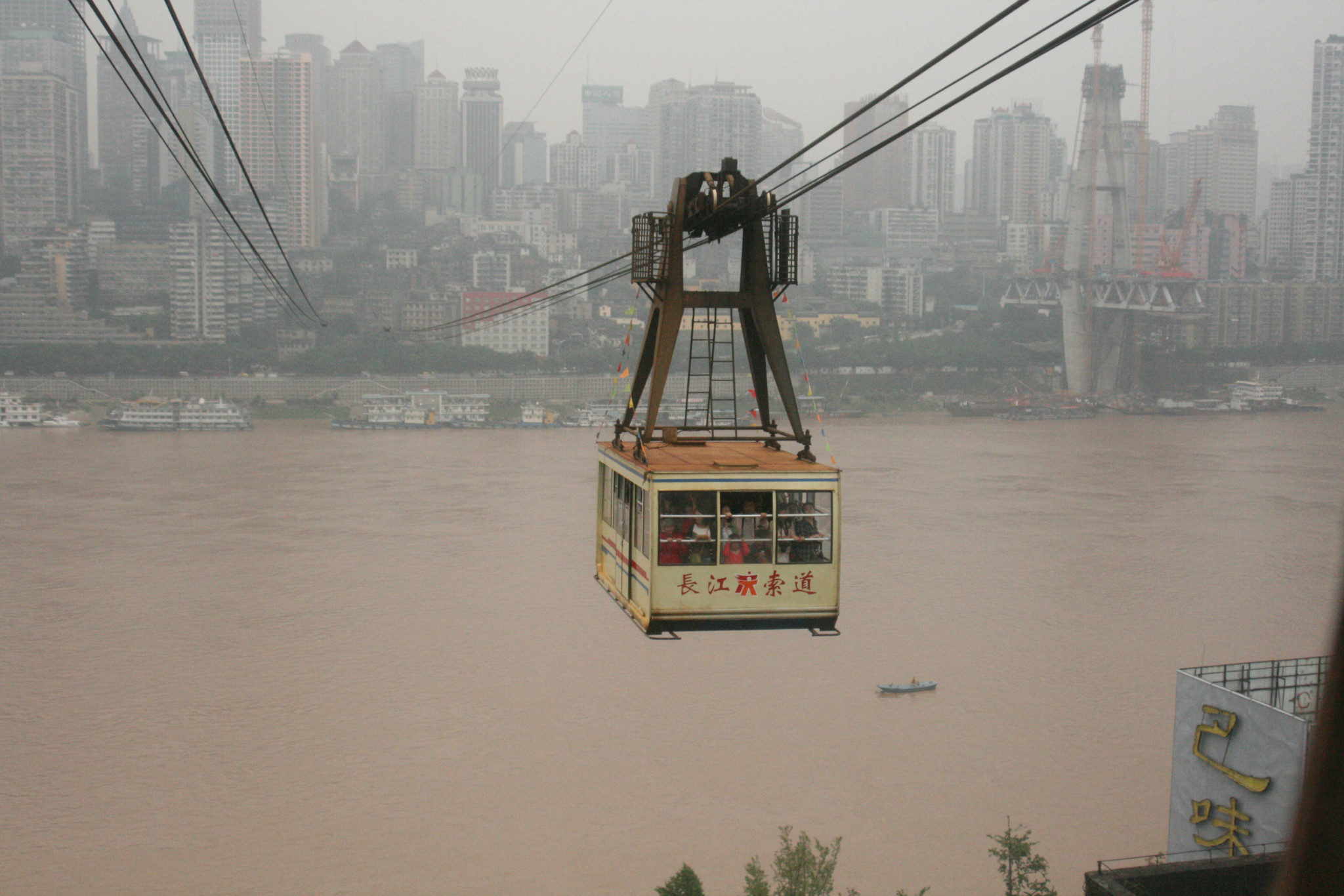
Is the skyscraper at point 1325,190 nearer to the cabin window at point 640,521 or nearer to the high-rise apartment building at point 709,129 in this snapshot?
the high-rise apartment building at point 709,129

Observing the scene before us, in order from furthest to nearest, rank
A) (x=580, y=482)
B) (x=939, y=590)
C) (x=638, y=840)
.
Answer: (x=580, y=482)
(x=939, y=590)
(x=638, y=840)

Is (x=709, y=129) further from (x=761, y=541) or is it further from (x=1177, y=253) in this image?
(x=761, y=541)

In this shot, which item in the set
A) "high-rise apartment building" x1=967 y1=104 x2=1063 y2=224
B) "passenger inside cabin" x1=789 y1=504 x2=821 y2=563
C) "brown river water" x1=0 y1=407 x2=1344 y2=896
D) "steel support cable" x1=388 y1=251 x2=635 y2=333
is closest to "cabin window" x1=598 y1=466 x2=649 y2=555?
"passenger inside cabin" x1=789 y1=504 x2=821 y2=563

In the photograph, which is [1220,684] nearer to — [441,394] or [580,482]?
[580,482]

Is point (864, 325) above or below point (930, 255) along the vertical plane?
below

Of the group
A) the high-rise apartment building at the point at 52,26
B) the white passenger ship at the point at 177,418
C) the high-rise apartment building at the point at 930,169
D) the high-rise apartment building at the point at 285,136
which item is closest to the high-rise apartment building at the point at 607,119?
the high-rise apartment building at the point at 930,169

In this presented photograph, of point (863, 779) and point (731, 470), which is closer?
point (731, 470)

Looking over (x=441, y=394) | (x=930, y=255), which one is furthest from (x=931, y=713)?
(x=930, y=255)

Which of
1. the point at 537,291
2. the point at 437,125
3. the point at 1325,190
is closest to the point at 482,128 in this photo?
the point at 437,125

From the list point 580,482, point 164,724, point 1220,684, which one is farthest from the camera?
point 580,482
